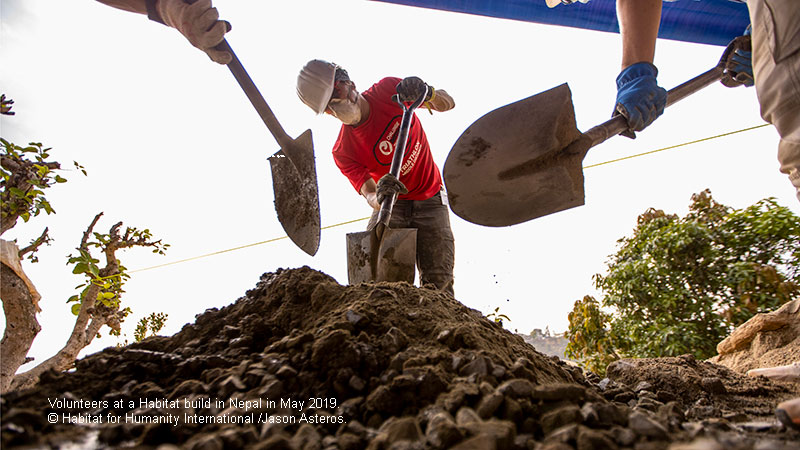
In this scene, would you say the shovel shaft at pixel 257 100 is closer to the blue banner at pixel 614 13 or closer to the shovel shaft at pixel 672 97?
the shovel shaft at pixel 672 97

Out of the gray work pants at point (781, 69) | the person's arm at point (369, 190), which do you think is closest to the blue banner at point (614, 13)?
the person's arm at point (369, 190)

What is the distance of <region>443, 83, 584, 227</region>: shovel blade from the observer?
2055mm

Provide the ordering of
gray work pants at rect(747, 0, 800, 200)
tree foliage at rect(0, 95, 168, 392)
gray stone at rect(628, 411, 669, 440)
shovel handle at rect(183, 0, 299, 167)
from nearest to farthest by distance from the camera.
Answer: gray stone at rect(628, 411, 669, 440) → gray work pants at rect(747, 0, 800, 200) → tree foliage at rect(0, 95, 168, 392) → shovel handle at rect(183, 0, 299, 167)

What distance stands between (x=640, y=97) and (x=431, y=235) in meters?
1.60

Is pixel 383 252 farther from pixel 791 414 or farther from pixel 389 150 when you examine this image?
pixel 791 414

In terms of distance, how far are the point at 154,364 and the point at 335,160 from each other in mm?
2411

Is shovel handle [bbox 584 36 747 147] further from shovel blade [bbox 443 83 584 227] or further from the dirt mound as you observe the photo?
the dirt mound

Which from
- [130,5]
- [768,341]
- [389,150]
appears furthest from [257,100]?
[768,341]

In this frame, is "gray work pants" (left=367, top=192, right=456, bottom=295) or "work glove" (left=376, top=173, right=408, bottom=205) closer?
"work glove" (left=376, top=173, right=408, bottom=205)

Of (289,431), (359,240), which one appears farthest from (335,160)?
(289,431)

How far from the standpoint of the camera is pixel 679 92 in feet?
7.64

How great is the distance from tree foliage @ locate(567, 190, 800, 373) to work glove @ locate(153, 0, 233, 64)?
377 centimetres

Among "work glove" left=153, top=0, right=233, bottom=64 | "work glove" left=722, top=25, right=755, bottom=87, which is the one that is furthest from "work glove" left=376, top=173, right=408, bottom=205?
"work glove" left=722, top=25, right=755, bottom=87

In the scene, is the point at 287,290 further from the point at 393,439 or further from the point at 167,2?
the point at 167,2
